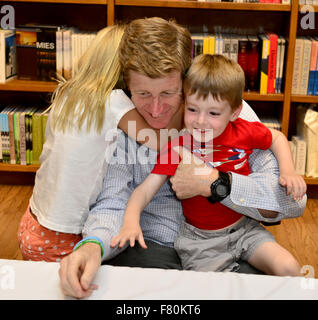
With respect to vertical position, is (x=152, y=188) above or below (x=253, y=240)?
above

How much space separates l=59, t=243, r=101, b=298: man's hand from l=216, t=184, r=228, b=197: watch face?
38 cm

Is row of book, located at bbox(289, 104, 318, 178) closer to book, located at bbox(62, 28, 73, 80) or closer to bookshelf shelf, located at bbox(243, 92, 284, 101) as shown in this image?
bookshelf shelf, located at bbox(243, 92, 284, 101)

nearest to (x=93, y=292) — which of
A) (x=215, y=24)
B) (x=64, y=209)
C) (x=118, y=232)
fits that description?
(x=118, y=232)

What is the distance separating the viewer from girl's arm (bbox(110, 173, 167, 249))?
1252mm

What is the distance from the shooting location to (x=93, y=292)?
1.04 m

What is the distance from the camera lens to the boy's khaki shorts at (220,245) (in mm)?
1435

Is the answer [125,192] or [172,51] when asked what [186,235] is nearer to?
[125,192]

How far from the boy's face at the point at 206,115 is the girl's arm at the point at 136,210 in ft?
0.52

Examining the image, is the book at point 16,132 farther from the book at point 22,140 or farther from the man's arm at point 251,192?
the man's arm at point 251,192

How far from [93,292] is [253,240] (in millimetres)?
545

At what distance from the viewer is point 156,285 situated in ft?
3.43

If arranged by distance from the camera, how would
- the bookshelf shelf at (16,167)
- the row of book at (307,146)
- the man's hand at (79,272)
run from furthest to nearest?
the bookshelf shelf at (16,167) < the row of book at (307,146) < the man's hand at (79,272)

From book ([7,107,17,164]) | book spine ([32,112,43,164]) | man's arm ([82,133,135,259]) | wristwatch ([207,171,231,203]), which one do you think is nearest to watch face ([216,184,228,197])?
wristwatch ([207,171,231,203])

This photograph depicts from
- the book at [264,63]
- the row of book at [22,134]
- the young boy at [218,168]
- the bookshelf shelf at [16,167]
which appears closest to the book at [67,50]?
the row of book at [22,134]
